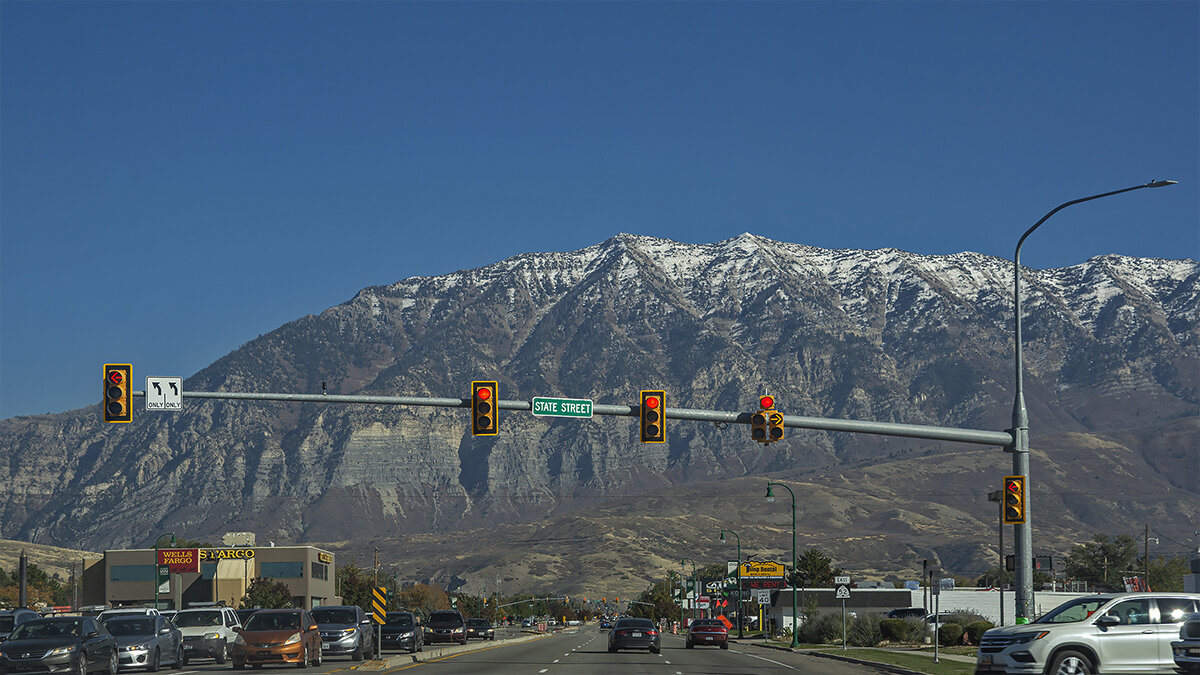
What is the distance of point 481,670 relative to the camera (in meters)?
40.0

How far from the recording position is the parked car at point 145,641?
38.6 meters

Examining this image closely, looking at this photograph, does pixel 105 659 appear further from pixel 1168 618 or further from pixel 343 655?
pixel 1168 618

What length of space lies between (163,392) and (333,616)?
1508 cm

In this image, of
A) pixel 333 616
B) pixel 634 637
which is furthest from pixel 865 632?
pixel 333 616

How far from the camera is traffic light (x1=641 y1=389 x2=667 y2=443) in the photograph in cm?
3466

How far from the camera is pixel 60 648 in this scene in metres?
33.8

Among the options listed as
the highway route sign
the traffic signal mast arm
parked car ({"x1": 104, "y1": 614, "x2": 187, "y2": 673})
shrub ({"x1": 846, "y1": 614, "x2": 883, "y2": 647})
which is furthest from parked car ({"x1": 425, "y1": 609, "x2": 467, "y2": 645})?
the highway route sign

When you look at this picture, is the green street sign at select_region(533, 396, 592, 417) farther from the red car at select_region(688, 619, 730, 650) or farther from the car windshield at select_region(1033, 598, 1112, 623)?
the red car at select_region(688, 619, 730, 650)

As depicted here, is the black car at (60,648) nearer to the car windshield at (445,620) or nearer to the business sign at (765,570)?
the car windshield at (445,620)

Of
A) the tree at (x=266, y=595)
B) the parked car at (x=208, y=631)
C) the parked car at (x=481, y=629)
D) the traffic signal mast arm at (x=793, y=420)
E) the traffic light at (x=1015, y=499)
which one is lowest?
the tree at (x=266, y=595)

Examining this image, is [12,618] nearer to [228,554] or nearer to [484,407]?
[484,407]

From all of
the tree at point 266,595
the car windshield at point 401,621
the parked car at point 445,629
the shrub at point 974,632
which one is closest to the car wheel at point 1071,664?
the car windshield at point 401,621

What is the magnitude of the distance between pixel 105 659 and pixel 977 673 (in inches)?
892

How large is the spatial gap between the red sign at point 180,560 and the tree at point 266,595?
6872 millimetres
